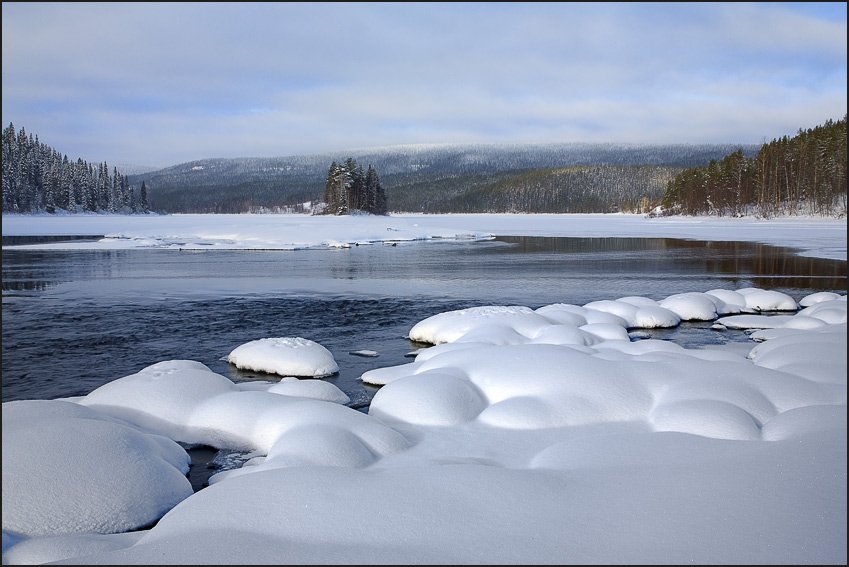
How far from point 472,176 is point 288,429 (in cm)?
→ 15864

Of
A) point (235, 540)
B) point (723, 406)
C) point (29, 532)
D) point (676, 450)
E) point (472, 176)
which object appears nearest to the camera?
point (235, 540)

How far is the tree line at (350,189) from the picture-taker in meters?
63.5

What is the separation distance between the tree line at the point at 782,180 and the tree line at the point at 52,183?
66.6 metres

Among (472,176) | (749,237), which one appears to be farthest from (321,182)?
(749,237)

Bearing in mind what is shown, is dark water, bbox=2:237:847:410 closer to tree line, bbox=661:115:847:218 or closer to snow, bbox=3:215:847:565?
snow, bbox=3:215:847:565

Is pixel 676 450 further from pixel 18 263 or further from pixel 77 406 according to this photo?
pixel 18 263

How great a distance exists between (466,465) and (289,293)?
1157cm

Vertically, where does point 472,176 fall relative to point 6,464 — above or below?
above

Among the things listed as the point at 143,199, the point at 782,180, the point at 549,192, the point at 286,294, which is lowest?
the point at 286,294

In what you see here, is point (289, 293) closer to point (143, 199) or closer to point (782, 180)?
point (782, 180)

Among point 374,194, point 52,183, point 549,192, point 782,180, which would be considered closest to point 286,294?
point 782,180

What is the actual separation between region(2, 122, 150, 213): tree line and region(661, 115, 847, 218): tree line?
219 feet

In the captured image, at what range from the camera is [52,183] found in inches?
2702

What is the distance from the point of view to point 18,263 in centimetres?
2183
